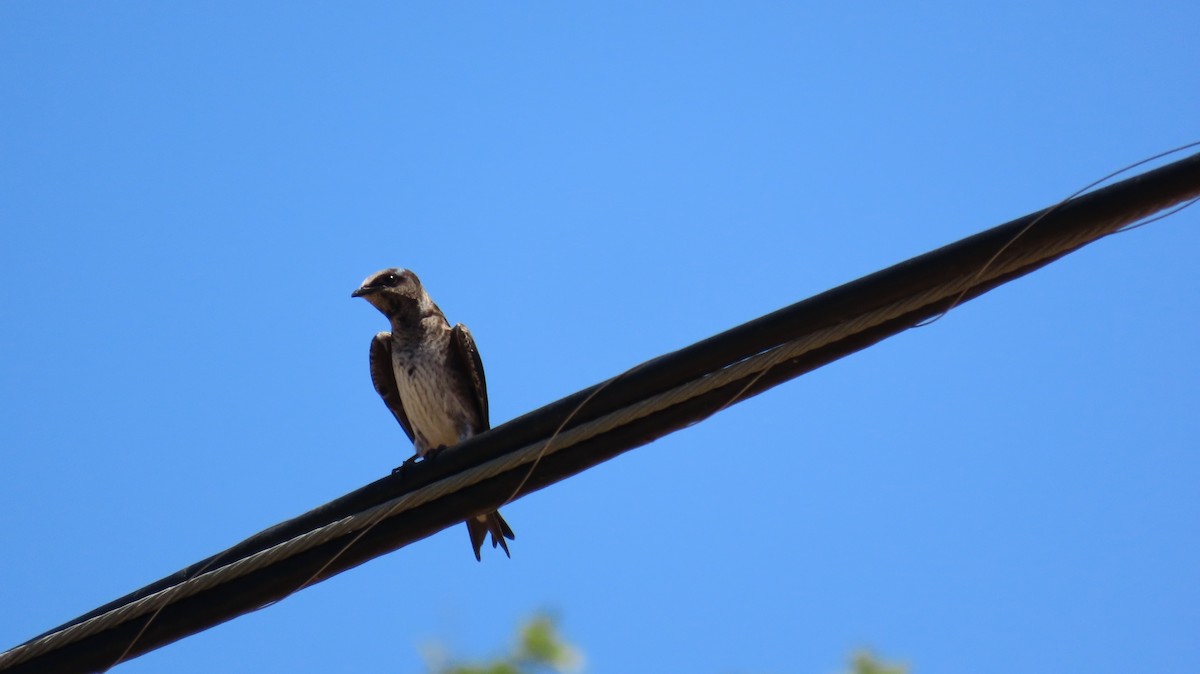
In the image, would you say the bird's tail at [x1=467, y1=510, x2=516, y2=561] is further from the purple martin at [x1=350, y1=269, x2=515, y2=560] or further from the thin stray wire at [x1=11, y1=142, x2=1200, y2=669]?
the thin stray wire at [x1=11, y1=142, x2=1200, y2=669]

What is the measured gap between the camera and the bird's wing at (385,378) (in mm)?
8594

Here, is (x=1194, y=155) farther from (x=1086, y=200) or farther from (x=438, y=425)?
(x=438, y=425)

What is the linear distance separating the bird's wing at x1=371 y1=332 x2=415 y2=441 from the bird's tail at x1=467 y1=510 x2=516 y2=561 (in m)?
1.70

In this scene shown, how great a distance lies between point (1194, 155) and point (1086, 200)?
0.30 meters

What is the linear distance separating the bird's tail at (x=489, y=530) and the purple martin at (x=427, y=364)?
1.06 m

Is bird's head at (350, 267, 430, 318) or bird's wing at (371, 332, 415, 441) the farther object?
bird's wing at (371, 332, 415, 441)

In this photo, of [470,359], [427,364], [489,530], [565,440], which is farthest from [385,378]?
[565,440]

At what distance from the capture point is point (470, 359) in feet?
27.1

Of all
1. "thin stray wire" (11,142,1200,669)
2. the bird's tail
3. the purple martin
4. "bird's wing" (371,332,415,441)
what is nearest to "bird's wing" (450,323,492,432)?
the purple martin

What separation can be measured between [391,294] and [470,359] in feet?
2.22

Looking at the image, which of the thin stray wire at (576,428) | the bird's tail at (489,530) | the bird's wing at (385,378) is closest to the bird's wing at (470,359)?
the bird's wing at (385,378)

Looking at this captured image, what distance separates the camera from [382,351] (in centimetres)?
859

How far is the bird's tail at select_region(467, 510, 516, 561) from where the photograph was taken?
686cm

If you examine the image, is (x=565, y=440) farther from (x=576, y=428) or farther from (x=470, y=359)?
(x=470, y=359)
